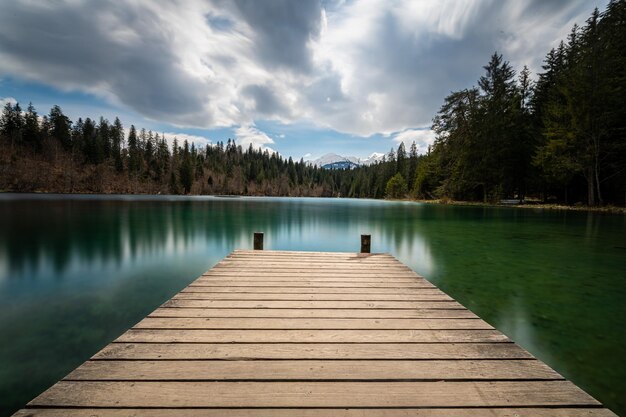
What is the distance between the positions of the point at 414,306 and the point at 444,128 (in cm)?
4812

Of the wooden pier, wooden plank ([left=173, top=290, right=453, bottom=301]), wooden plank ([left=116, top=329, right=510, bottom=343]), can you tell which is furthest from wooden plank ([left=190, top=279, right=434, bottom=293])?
wooden plank ([left=116, top=329, right=510, bottom=343])

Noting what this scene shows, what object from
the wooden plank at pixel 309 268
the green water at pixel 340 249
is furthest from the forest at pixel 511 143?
the wooden plank at pixel 309 268

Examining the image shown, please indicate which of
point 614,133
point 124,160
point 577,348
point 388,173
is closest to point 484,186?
point 614,133

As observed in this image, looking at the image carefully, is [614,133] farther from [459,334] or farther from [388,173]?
[388,173]

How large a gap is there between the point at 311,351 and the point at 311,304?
138 centimetres

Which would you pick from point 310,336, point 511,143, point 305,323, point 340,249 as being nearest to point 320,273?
point 305,323

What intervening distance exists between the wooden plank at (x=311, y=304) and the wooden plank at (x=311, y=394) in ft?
5.67

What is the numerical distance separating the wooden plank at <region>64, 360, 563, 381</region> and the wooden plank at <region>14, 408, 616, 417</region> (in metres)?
0.34

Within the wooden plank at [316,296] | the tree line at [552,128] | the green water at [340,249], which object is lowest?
the green water at [340,249]

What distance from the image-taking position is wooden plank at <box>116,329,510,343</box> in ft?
9.90

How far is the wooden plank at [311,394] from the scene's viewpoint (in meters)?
2.07

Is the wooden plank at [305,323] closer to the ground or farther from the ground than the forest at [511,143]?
closer to the ground

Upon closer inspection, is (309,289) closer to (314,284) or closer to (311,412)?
(314,284)

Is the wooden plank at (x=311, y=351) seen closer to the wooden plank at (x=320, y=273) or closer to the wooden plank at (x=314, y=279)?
the wooden plank at (x=314, y=279)
